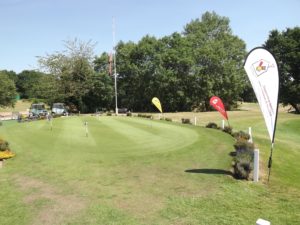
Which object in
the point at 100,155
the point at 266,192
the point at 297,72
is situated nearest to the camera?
the point at 266,192

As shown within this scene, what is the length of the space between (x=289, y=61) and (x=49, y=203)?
6167cm

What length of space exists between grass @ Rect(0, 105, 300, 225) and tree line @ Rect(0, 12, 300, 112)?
49.8 meters

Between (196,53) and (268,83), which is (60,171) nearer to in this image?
(268,83)

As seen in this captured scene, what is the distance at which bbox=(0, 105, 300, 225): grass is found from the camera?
9148 mm

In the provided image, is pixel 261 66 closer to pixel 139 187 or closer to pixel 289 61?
pixel 139 187

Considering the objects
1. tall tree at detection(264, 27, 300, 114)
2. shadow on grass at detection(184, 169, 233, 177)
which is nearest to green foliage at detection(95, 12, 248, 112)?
tall tree at detection(264, 27, 300, 114)

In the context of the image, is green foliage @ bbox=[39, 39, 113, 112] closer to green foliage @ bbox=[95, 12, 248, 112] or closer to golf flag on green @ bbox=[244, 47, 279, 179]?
green foliage @ bbox=[95, 12, 248, 112]

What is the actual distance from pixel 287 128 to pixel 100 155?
90.9ft

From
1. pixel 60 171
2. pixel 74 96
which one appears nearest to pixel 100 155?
pixel 60 171

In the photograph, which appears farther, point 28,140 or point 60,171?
point 28,140

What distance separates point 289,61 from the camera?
64.0 meters

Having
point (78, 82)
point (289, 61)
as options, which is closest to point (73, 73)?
point (78, 82)

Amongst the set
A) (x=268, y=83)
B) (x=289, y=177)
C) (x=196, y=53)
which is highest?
(x=196, y=53)

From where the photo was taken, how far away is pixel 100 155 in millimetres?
17203
